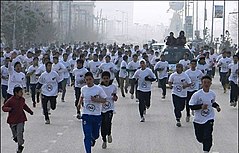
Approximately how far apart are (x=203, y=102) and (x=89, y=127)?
2145 millimetres

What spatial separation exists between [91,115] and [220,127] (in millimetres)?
5817

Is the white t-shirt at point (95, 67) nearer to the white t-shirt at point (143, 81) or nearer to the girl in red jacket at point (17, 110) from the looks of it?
the white t-shirt at point (143, 81)

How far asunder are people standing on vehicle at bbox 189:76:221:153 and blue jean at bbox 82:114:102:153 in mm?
1805

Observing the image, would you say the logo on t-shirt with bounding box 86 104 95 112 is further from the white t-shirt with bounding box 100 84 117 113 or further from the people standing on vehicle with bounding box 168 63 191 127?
the people standing on vehicle with bounding box 168 63 191 127

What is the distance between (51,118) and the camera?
19156mm

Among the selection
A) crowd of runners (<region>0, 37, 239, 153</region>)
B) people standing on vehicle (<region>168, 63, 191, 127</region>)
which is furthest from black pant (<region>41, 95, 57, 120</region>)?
people standing on vehicle (<region>168, 63, 191, 127</region>)

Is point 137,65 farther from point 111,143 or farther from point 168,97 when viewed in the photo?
point 111,143

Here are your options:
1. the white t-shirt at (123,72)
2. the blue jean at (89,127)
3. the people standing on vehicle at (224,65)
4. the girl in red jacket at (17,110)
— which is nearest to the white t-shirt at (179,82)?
the blue jean at (89,127)

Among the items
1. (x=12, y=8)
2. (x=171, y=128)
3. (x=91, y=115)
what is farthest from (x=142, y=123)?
(x=12, y=8)

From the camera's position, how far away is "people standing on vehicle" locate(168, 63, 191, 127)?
55.8ft

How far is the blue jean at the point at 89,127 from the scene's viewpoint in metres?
12.2

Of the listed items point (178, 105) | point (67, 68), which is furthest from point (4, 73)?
point (178, 105)

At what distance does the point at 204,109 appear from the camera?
1218cm

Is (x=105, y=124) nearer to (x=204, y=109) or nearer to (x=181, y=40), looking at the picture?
(x=204, y=109)
